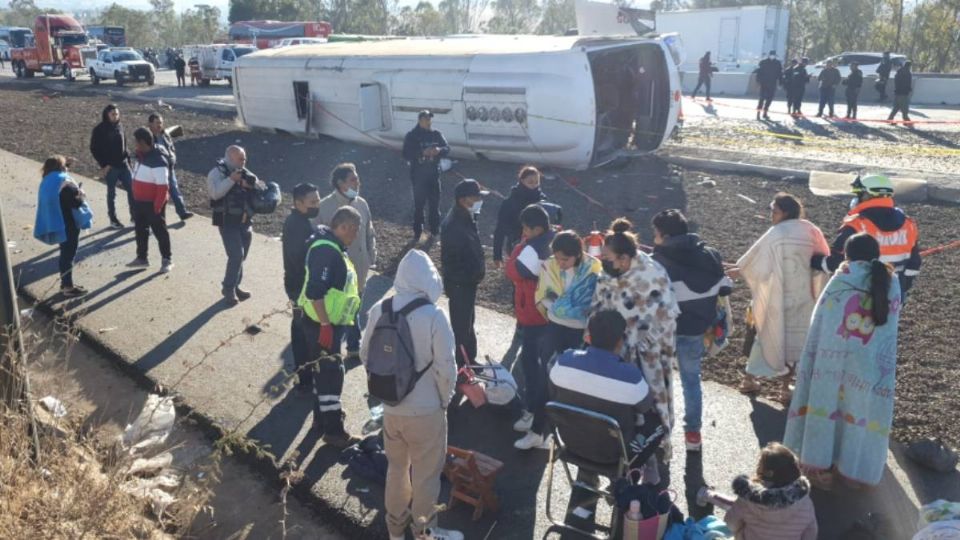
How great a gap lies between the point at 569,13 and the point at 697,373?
6827 centimetres

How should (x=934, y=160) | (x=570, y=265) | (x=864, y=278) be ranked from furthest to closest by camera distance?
(x=934, y=160) → (x=570, y=265) → (x=864, y=278)

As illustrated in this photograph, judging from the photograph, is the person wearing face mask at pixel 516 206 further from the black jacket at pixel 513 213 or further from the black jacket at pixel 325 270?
the black jacket at pixel 325 270

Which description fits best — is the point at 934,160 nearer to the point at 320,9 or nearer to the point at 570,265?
the point at 570,265

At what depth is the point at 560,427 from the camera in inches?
165

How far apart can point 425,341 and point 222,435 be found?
252 cm

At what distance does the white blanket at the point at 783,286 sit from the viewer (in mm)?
5551

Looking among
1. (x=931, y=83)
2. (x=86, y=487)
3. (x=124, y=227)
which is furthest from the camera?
(x=931, y=83)

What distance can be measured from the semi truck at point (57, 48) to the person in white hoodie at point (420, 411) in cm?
4206

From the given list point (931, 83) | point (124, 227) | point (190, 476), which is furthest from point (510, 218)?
point (931, 83)

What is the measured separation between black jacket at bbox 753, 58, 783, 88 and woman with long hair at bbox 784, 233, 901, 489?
17997 millimetres

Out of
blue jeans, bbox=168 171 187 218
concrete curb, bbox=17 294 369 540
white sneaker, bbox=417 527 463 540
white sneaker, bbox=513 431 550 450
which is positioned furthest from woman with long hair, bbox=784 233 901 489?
blue jeans, bbox=168 171 187 218

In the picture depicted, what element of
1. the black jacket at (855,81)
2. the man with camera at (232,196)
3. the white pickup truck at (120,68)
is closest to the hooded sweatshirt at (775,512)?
the man with camera at (232,196)

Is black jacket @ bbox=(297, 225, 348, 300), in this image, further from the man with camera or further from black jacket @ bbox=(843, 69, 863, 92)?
black jacket @ bbox=(843, 69, 863, 92)

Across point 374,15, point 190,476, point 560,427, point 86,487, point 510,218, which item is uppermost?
point 374,15
